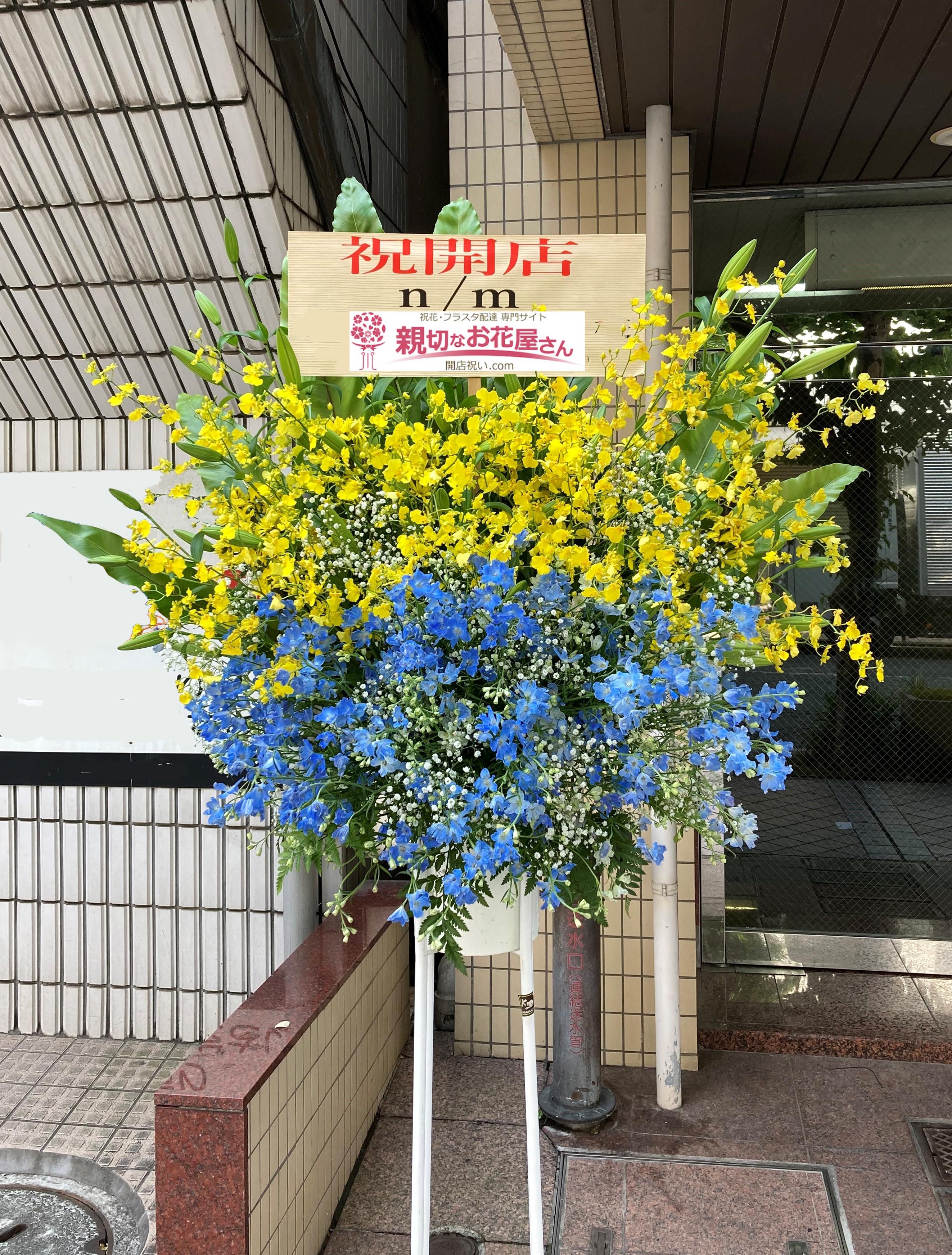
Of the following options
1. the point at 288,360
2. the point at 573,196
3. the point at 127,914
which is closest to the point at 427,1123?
the point at 288,360

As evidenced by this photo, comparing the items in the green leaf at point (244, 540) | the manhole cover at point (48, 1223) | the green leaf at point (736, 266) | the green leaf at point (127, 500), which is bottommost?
the manhole cover at point (48, 1223)

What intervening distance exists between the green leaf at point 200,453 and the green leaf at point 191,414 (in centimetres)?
2

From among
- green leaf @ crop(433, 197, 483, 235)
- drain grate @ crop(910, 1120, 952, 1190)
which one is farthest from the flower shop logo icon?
drain grate @ crop(910, 1120, 952, 1190)

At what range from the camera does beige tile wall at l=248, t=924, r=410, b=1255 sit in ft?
6.84

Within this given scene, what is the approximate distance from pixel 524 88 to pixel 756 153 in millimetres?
966

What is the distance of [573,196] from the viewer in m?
3.21

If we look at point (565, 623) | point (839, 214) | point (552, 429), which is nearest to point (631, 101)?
point (839, 214)

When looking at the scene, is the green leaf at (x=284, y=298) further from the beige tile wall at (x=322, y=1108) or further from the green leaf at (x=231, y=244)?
the beige tile wall at (x=322, y=1108)

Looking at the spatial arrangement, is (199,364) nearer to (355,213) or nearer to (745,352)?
(355,213)

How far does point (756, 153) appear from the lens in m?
3.35

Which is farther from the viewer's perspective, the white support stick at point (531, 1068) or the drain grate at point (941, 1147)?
the drain grate at point (941, 1147)

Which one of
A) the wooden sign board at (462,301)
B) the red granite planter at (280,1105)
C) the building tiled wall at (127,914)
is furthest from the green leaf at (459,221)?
the building tiled wall at (127,914)

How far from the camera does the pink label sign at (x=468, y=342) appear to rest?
4.93 ft

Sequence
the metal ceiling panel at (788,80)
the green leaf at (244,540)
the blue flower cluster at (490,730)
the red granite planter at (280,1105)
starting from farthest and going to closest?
the metal ceiling panel at (788,80)
the red granite planter at (280,1105)
the green leaf at (244,540)
the blue flower cluster at (490,730)
